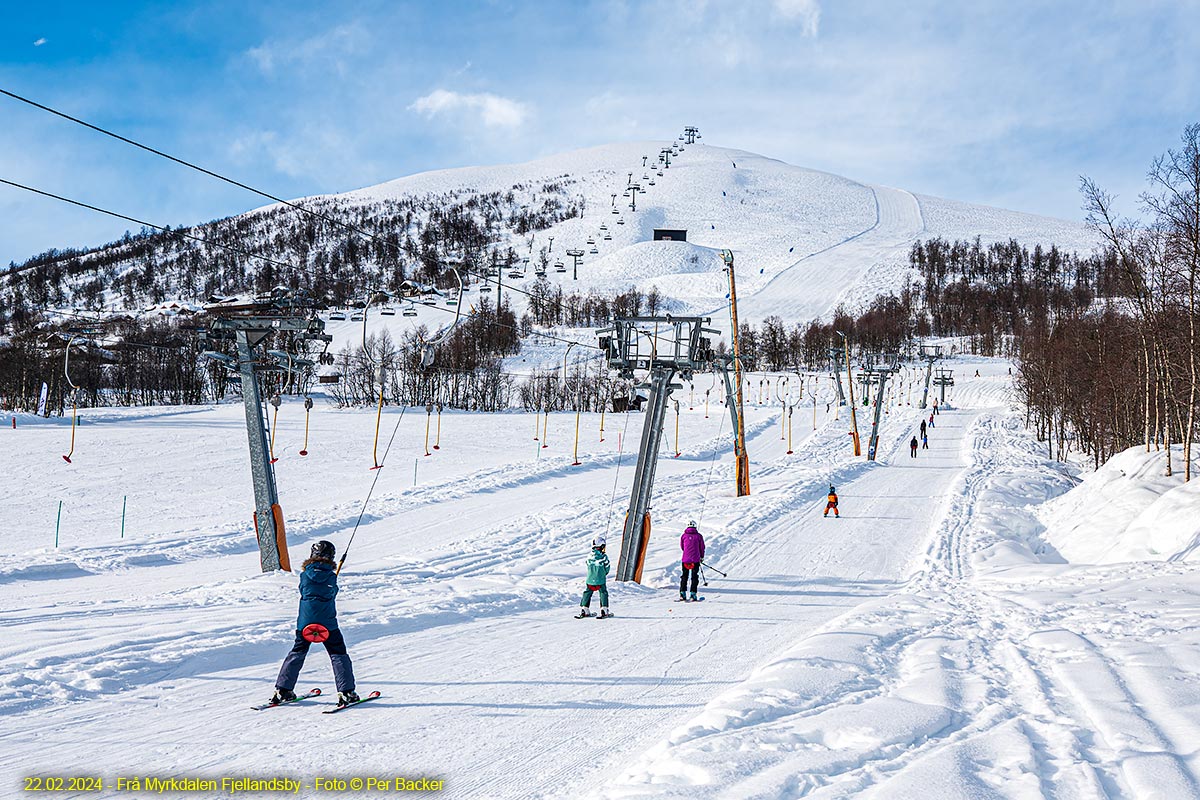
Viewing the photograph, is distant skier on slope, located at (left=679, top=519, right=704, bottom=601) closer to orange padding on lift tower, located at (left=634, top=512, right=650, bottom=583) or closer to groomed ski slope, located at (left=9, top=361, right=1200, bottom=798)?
groomed ski slope, located at (left=9, top=361, right=1200, bottom=798)

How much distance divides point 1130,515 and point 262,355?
79.1ft

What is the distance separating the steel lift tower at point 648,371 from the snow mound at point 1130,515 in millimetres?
11568

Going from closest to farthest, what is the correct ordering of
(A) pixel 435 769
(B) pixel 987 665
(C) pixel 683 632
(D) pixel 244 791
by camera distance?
(D) pixel 244 791 < (A) pixel 435 769 < (B) pixel 987 665 < (C) pixel 683 632

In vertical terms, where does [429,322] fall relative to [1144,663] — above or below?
above

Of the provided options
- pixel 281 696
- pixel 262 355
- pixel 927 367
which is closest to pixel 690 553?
pixel 281 696

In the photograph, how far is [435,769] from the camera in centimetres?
646

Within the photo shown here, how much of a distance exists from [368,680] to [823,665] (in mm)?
5323

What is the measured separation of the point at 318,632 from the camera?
301 inches

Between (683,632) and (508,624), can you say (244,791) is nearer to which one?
(508,624)

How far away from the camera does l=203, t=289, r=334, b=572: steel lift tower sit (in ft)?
54.3

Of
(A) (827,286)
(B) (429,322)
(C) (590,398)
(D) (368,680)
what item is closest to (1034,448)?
(C) (590,398)

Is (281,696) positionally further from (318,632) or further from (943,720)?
(943,720)

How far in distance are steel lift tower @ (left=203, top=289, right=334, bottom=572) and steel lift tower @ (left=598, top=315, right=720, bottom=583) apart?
680 cm

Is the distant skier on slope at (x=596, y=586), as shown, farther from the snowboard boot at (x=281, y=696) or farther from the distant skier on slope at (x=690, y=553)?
the snowboard boot at (x=281, y=696)
